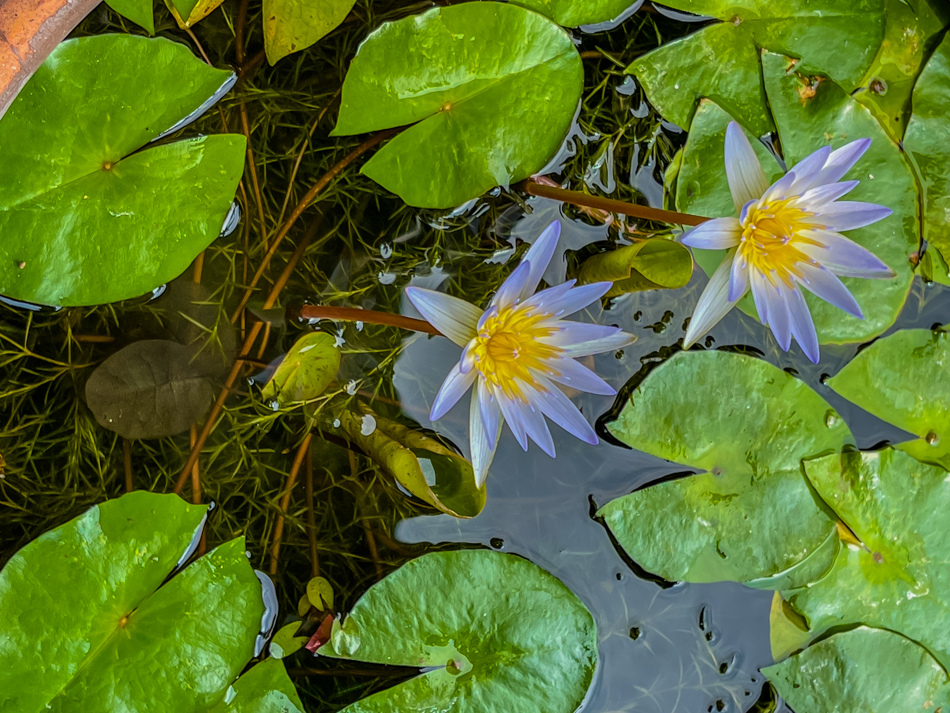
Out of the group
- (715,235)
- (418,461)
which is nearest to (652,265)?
(715,235)

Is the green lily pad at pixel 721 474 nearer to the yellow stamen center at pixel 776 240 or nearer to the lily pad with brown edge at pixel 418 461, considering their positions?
the yellow stamen center at pixel 776 240

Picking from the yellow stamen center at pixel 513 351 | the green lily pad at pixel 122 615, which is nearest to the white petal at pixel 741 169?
the yellow stamen center at pixel 513 351

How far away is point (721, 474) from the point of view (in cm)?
159

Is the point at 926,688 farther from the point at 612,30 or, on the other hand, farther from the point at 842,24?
the point at 612,30

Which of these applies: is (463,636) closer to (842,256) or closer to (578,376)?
(578,376)

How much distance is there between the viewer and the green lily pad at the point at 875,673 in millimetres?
1618

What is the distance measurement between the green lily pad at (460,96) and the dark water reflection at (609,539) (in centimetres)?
31

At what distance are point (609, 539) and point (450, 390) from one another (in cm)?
67

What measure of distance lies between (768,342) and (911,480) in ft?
1.62

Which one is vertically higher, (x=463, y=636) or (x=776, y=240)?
(x=776, y=240)

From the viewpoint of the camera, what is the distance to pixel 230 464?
1.65 m

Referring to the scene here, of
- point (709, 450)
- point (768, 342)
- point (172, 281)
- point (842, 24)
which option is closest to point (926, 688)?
point (709, 450)

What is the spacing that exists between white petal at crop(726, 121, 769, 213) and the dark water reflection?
1.00ft

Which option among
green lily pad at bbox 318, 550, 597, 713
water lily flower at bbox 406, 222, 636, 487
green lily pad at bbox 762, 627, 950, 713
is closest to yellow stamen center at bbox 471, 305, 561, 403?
water lily flower at bbox 406, 222, 636, 487
